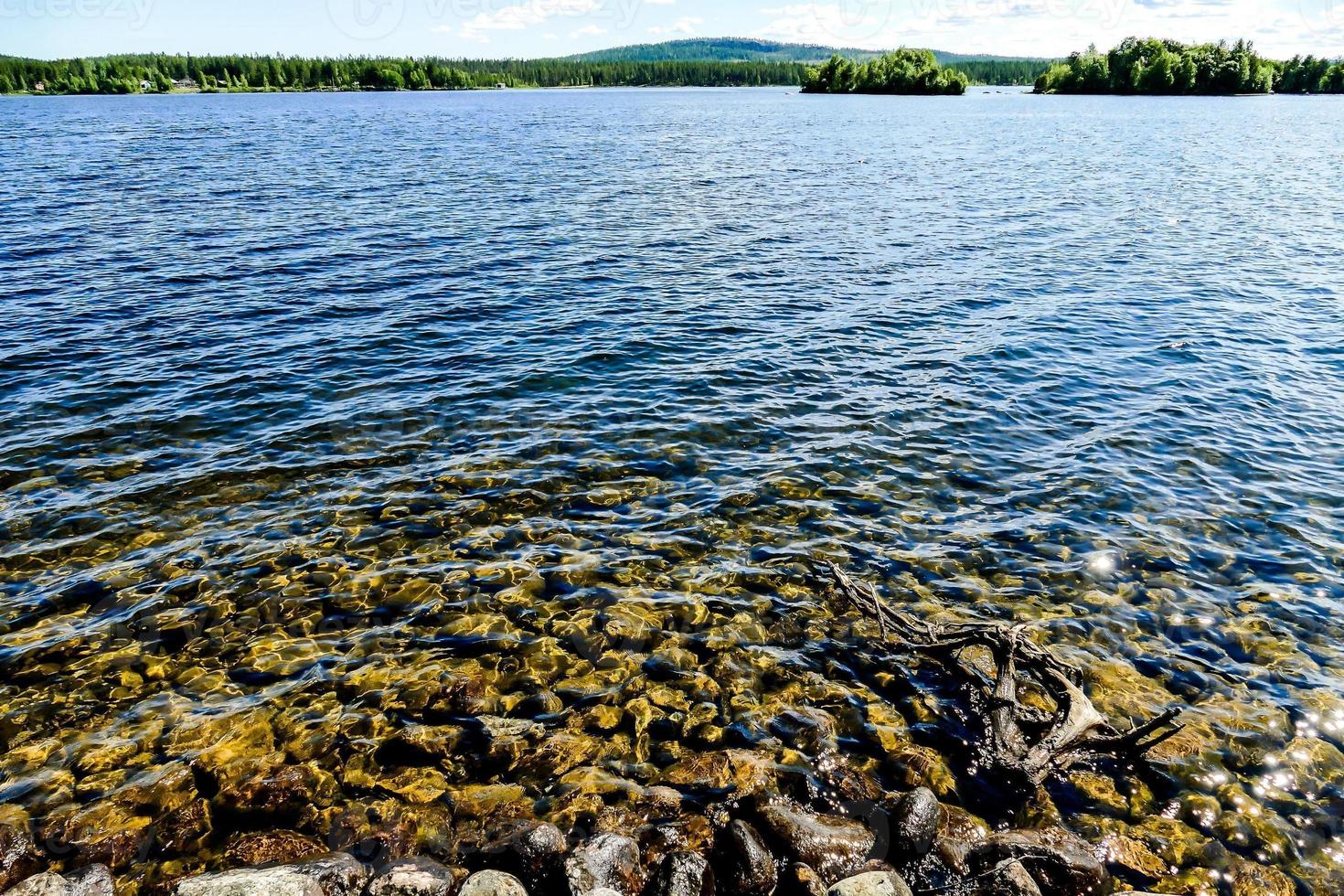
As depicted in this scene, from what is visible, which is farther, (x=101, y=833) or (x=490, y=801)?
(x=490, y=801)

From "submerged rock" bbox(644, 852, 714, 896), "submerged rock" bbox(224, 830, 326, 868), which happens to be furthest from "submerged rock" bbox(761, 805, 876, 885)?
"submerged rock" bbox(224, 830, 326, 868)

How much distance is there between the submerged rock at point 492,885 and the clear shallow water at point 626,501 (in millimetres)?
1292

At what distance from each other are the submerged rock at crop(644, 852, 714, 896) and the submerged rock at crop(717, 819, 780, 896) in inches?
7.9

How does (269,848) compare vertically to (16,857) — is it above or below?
below

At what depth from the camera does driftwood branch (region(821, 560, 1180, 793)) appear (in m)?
9.24

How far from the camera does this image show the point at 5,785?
29.5 feet

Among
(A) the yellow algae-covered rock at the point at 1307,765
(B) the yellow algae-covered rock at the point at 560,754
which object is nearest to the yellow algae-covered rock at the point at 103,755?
(B) the yellow algae-covered rock at the point at 560,754

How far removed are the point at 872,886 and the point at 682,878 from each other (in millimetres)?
1958

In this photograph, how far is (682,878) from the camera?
766 cm

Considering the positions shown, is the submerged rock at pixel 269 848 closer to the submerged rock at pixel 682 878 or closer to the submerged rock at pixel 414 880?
the submerged rock at pixel 414 880

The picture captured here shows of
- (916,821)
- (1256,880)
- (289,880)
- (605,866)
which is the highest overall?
(289,880)

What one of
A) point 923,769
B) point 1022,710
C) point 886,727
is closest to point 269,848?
point 886,727

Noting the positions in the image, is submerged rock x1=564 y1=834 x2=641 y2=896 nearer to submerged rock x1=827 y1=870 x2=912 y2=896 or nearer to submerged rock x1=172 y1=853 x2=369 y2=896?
submerged rock x1=827 y1=870 x2=912 y2=896

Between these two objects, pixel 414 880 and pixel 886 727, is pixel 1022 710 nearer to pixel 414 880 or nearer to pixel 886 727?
pixel 886 727
